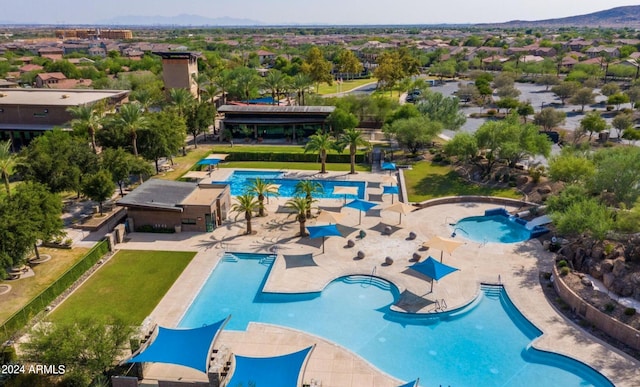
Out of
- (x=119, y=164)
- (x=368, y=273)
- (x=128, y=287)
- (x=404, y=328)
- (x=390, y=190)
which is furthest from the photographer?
(x=390, y=190)

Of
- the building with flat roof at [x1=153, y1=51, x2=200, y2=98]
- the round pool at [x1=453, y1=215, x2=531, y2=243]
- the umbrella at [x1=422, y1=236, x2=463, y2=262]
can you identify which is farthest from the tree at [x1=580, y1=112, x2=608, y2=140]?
the building with flat roof at [x1=153, y1=51, x2=200, y2=98]

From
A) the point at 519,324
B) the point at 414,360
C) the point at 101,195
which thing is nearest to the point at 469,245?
the point at 519,324

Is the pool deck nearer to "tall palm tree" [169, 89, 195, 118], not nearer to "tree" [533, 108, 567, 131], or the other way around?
"tall palm tree" [169, 89, 195, 118]

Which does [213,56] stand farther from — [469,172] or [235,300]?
[235,300]

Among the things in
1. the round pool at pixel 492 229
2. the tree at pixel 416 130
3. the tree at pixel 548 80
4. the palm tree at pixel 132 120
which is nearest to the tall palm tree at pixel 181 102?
the palm tree at pixel 132 120

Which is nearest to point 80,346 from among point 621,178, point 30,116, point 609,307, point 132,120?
point 609,307

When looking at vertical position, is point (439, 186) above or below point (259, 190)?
below

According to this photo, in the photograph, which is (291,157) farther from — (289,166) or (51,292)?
(51,292)
